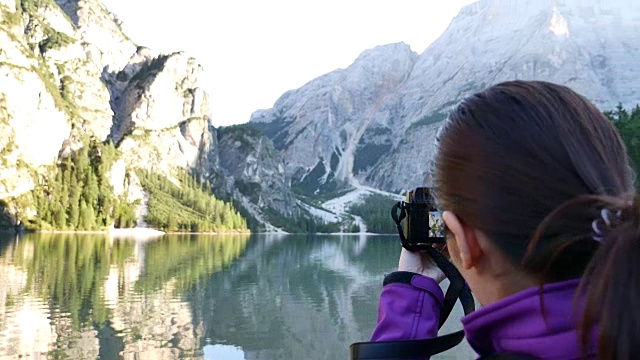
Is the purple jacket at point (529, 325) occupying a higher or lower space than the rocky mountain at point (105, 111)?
lower

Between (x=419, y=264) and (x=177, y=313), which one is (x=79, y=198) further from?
(x=419, y=264)

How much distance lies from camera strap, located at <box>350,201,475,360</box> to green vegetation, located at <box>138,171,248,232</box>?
112m

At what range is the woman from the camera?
993 mm

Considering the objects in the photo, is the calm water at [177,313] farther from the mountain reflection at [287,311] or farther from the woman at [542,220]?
the woman at [542,220]

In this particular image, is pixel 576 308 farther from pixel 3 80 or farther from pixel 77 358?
pixel 3 80

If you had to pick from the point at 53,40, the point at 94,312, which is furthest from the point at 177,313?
the point at 53,40

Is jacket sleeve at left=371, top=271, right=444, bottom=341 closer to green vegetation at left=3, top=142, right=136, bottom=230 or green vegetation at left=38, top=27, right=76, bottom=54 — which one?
green vegetation at left=3, top=142, right=136, bottom=230

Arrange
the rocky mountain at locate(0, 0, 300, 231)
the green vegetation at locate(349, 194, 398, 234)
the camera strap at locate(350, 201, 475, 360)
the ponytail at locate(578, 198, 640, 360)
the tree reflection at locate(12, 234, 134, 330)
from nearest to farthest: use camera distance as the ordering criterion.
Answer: the ponytail at locate(578, 198, 640, 360) → the camera strap at locate(350, 201, 475, 360) → the tree reflection at locate(12, 234, 134, 330) → the rocky mountain at locate(0, 0, 300, 231) → the green vegetation at locate(349, 194, 398, 234)

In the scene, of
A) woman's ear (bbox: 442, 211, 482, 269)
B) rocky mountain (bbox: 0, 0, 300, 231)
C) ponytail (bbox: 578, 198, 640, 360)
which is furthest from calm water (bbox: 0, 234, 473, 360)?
rocky mountain (bbox: 0, 0, 300, 231)

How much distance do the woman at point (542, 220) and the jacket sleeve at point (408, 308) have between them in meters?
0.28

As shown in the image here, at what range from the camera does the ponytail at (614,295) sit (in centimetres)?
95

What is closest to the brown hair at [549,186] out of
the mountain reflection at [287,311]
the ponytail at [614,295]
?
the ponytail at [614,295]

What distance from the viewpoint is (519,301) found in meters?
1.08

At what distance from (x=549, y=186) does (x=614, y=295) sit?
0.22 m
